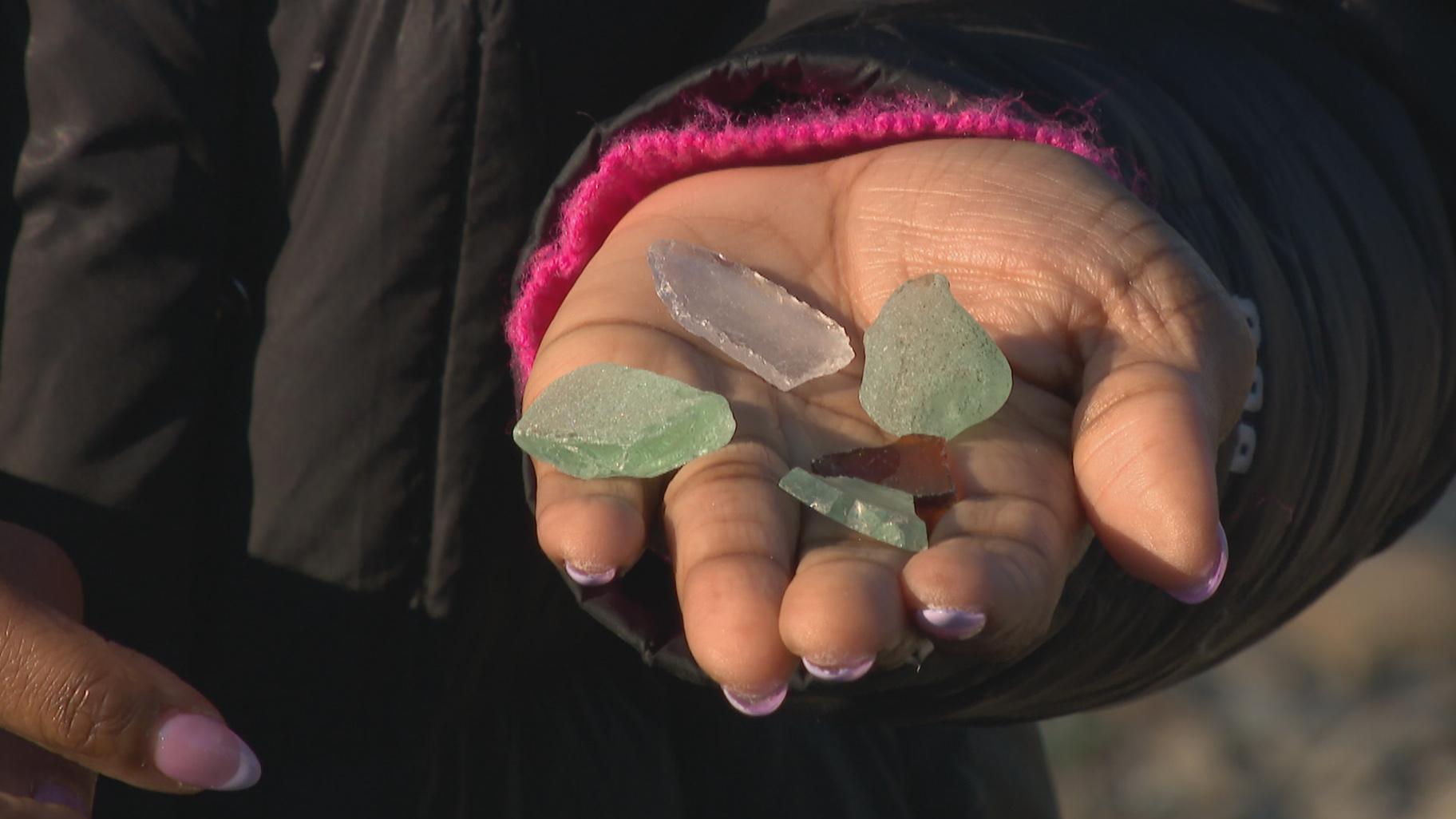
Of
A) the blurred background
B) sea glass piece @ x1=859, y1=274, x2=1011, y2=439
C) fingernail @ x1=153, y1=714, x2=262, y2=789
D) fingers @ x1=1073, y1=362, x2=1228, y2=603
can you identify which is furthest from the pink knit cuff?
the blurred background

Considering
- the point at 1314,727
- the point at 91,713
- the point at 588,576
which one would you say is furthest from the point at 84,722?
the point at 1314,727

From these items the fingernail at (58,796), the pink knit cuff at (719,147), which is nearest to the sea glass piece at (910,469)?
the pink knit cuff at (719,147)

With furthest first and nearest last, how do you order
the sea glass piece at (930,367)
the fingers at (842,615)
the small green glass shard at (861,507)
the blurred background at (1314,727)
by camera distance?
the blurred background at (1314,727) → the sea glass piece at (930,367) → the small green glass shard at (861,507) → the fingers at (842,615)

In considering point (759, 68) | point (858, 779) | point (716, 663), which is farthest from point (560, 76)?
point (858, 779)

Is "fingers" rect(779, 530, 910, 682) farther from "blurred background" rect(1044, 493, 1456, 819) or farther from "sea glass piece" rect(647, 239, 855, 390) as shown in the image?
"blurred background" rect(1044, 493, 1456, 819)

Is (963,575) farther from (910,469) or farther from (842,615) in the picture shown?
(910,469)

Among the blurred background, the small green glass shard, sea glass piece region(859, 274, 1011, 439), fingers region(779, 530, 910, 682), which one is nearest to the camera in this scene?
fingers region(779, 530, 910, 682)

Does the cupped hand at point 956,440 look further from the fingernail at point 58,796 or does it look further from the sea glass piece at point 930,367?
the fingernail at point 58,796

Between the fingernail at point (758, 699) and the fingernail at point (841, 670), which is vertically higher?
the fingernail at point (841, 670)
